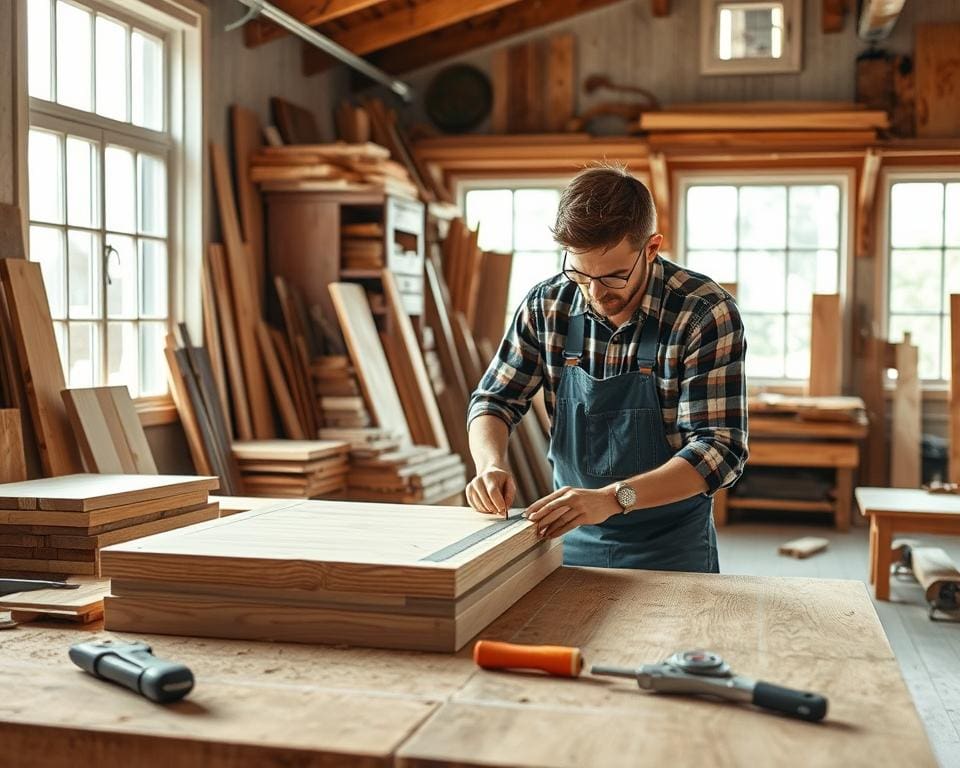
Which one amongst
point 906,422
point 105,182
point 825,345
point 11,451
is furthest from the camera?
point 825,345

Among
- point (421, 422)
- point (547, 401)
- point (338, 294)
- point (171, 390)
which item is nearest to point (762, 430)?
point (421, 422)

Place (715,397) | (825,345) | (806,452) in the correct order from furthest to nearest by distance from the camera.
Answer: (825,345) < (806,452) < (715,397)

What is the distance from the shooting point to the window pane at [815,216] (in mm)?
8602

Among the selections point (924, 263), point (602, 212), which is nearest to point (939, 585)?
point (924, 263)

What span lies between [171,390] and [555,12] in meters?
4.70

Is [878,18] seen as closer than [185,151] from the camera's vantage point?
No

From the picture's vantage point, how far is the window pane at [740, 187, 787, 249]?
28.3 feet

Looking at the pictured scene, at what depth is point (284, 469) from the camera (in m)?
5.50

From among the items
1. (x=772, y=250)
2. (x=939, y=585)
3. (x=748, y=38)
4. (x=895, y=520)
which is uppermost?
(x=748, y=38)

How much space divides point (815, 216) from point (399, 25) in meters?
3.41

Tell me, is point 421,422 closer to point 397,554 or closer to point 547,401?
point 547,401

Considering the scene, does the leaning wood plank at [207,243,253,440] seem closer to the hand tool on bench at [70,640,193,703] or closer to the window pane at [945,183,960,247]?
the hand tool on bench at [70,640,193,703]

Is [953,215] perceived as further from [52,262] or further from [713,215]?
[52,262]

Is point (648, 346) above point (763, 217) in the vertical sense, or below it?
below
